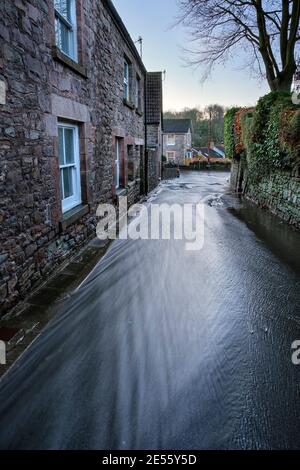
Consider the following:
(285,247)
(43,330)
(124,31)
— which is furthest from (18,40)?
(124,31)

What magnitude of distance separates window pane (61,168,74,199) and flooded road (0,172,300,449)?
181 cm

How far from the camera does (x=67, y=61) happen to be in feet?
16.2

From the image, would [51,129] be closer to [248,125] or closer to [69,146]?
[69,146]

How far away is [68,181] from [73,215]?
30.5 inches

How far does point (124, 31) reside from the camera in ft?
29.1

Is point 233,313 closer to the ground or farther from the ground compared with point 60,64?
closer to the ground

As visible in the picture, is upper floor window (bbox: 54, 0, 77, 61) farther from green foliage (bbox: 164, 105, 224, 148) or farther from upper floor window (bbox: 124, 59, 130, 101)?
green foliage (bbox: 164, 105, 224, 148)

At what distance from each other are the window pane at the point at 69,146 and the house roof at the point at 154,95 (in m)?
18.0

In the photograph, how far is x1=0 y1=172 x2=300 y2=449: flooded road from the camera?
6.72ft

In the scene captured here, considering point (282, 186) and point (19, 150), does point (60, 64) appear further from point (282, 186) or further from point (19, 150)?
point (282, 186)

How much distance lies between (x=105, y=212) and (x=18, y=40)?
4475 mm
